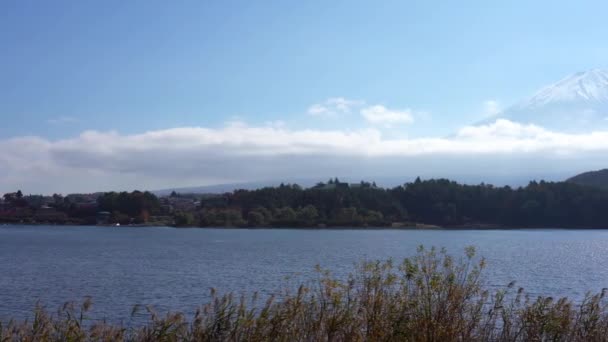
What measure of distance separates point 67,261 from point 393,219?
292ft

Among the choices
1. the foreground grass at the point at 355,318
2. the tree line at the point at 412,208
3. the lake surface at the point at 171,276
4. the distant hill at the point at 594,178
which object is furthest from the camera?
the distant hill at the point at 594,178

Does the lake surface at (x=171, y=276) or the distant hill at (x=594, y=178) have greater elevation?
the distant hill at (x=594, y=178)

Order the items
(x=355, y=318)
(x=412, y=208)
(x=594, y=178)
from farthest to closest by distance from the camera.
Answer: (x=594, y=178) → (x=412, y=208) → (x=355, y=318)

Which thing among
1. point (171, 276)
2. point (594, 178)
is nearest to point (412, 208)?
point (594, 178)

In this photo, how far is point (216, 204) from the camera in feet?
487

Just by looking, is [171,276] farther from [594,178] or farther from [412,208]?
[594,178]

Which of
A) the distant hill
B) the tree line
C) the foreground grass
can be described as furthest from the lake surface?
the distant hill

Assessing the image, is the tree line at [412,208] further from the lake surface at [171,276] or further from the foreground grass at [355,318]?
the foreground grass at [355,318]

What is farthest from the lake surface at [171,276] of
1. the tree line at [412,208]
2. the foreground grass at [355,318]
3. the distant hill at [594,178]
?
the distant hill at [594,178]

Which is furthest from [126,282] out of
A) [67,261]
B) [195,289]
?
[67,261]

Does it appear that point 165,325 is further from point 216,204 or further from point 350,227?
point 216,204

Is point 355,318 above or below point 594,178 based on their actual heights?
below

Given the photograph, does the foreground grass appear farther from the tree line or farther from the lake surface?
the tree line

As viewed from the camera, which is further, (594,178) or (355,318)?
(594,178)
